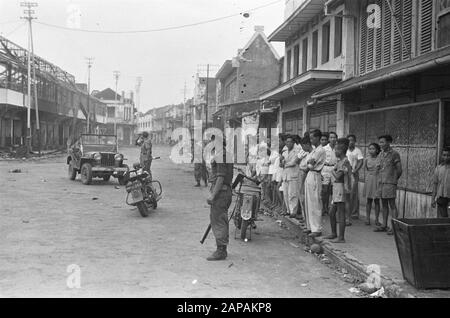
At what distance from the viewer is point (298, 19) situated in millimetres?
17250

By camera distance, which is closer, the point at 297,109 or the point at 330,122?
the point at 330,122

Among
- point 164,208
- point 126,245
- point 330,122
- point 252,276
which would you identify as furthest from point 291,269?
point 330,122

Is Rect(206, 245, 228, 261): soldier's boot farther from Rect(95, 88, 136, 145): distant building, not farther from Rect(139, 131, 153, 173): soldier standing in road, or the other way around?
Rect(95, 88, 136, 145): distant building

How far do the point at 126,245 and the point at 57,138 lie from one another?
51625mm

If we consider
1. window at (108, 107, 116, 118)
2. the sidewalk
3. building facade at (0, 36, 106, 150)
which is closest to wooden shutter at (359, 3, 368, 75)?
the sidewalk

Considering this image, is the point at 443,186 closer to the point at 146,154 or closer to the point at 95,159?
the point at 146,154

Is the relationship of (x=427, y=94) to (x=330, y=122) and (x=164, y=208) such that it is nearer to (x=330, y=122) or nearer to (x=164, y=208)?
(x=330, y=122)

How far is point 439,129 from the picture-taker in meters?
8.37

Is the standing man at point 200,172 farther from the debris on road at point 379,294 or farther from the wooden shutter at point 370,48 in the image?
the debris on road at point 379,294

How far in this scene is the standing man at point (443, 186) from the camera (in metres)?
7.12

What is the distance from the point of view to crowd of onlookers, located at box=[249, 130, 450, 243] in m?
7.80

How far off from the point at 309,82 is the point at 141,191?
633cm

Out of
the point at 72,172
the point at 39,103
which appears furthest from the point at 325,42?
the point at 39,103

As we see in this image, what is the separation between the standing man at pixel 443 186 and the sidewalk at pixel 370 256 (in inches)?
35.3
